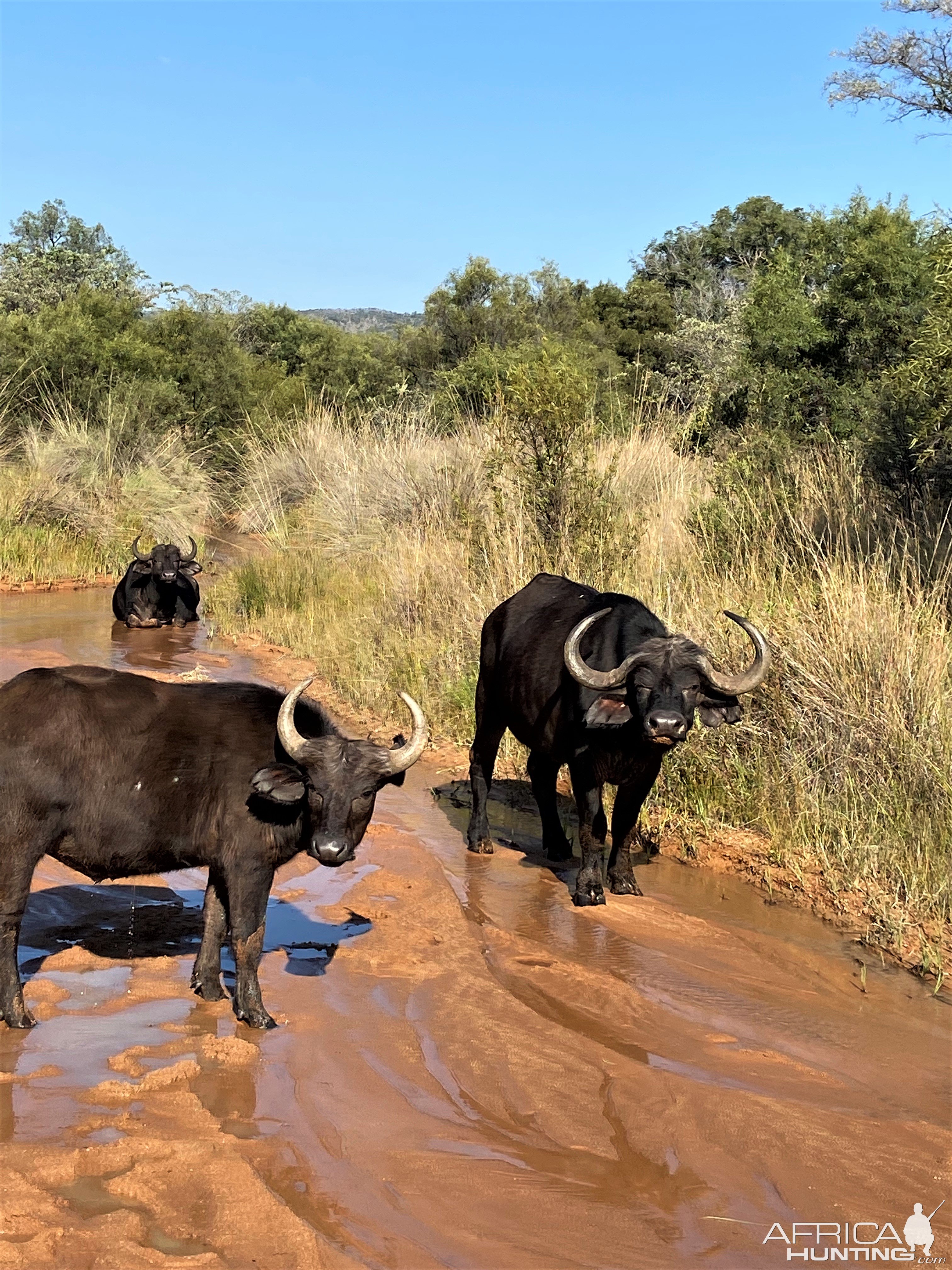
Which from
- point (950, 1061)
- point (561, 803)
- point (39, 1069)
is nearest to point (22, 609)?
point (561, 803)

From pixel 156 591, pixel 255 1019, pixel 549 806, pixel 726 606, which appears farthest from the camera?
pixel 156 591

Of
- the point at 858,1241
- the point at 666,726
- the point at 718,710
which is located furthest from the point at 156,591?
the point at 858,1241

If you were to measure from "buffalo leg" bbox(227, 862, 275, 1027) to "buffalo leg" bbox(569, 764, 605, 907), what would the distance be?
2.29 meters

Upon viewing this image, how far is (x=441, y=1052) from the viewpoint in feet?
16.9

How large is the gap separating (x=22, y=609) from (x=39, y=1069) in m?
14.0

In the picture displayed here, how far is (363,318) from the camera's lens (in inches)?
5335

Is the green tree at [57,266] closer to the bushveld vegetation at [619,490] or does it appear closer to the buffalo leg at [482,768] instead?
the bushveld vegetation at [619,490]

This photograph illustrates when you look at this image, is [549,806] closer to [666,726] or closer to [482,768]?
[482,768]

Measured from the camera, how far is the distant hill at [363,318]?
109938 millimetres

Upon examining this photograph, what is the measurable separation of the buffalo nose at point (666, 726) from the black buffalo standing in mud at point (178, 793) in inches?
→ 63.8

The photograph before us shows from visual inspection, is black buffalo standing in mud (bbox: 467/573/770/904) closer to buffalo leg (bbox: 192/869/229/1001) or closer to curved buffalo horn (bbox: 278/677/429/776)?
curved buffalo horn (bbox: 278/677/429/776)

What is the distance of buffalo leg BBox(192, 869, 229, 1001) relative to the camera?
18.2 ft

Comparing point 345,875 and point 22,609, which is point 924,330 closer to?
point 345,875

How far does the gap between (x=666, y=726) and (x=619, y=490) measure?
7827mm
